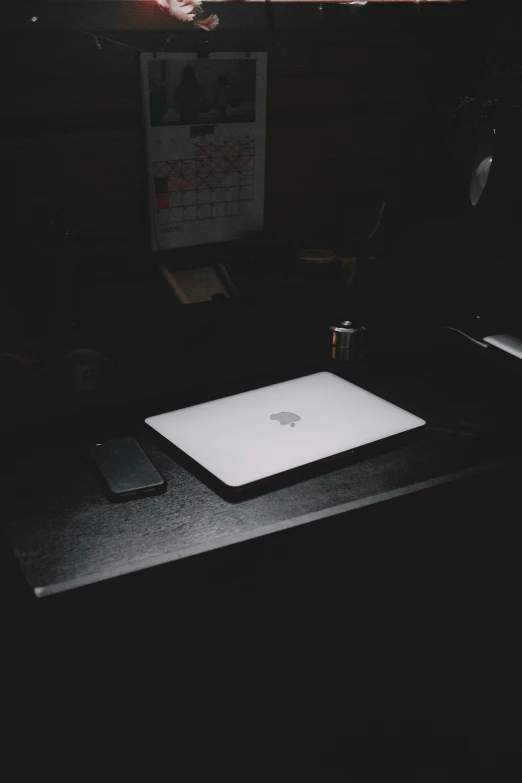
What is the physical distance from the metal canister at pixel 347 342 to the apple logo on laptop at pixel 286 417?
1.03 feet

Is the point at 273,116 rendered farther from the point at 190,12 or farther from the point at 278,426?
the point at 278,426

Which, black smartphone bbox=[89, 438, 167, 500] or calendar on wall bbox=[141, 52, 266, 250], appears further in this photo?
calendar on wall bbox=[141, 52, 266, 250]

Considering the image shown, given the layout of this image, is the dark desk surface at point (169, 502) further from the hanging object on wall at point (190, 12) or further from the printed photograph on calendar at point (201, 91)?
the hanging object on wall at point (190, 12)

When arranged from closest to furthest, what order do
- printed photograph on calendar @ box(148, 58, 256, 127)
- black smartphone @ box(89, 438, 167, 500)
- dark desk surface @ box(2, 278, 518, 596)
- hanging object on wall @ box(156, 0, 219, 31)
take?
dark desk surface @ box(2, 278, 518, 596) < black smartphone @ box(89, 438, 167, 500) < hanging object on wall @ box(156, 0, 219, 31) < printed photograph on calendar @ box(148, 58, 256, 127)

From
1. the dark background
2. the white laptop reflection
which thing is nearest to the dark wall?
the dark background

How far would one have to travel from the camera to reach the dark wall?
165cm

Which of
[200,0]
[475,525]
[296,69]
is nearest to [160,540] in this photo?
[475,525]

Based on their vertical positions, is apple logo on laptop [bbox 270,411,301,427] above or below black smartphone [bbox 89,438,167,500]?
above

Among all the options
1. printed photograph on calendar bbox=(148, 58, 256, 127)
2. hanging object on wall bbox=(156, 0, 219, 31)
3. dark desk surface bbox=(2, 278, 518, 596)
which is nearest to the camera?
dark desk surface bbox=(2, 278, 518, 596)

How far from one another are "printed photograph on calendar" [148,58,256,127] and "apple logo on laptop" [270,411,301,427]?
2.48ft

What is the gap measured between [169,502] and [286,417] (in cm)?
35

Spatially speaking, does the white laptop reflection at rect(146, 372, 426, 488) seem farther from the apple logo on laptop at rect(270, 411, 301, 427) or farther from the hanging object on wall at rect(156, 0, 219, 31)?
the hanging object on wall at rect(156, 0, 219, 31)

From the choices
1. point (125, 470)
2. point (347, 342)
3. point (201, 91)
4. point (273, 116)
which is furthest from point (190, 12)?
point (125, 470)

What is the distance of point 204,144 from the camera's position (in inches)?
74.2
